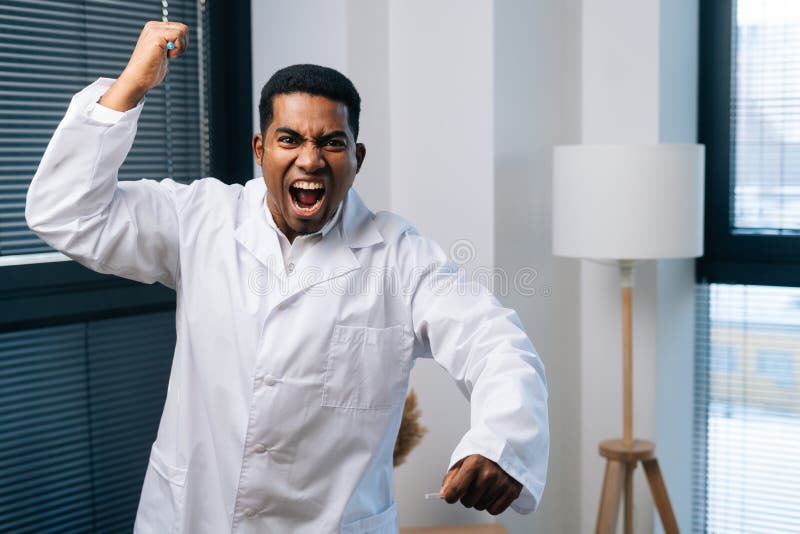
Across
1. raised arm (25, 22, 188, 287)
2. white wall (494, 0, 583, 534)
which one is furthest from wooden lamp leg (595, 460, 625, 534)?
raised arm (25, 22, 188, 287)

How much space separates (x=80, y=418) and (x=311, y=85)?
1171mm

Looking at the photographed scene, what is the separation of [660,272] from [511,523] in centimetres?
87

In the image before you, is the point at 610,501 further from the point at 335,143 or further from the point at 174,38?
the point at 174,38

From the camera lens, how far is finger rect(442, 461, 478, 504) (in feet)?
3.57

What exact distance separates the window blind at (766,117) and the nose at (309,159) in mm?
1936

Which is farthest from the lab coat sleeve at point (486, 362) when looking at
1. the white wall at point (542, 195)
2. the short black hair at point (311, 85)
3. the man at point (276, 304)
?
the white wall at point (542, 195)

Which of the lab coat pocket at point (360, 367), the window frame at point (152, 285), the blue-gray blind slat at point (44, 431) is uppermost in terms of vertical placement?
the window frame at point (152, 285)

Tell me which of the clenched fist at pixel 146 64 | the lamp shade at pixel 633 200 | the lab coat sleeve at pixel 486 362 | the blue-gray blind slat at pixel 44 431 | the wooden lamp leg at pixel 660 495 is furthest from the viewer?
the wooden lamp leg at pixel 660 495

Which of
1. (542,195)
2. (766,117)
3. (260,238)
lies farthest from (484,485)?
(766,117)

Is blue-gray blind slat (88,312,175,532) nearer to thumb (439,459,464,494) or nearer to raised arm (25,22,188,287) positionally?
raised arm (25,22,188,287)

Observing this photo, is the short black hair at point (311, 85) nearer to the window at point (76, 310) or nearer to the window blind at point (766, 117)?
the window at point (76, 310)

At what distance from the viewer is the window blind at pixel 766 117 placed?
284cm

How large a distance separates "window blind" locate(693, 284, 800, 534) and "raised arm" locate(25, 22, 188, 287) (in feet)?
7.02

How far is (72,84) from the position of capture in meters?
2.20
